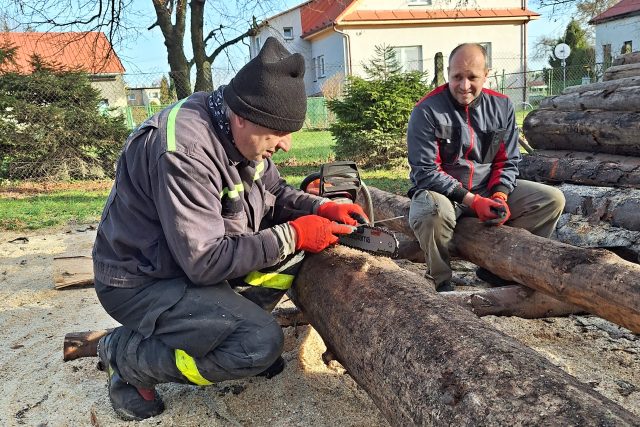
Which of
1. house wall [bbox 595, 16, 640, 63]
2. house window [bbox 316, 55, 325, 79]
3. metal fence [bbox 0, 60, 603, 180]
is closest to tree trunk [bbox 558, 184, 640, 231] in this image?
metal fence [bbox 0, 60, 603, 180]

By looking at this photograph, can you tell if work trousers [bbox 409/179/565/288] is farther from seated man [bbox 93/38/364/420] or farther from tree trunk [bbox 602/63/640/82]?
tree trunk [bbox 602/63/640/82]

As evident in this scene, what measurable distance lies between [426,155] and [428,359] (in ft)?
6.77

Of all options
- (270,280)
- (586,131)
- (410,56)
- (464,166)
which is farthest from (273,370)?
(410,56)

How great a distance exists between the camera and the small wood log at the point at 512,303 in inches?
115

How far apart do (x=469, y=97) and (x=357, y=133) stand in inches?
292

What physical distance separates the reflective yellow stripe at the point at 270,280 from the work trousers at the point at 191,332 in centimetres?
21

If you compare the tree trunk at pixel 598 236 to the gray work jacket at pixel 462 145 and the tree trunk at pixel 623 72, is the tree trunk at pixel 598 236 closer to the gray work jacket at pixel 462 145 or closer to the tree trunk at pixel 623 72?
the gray work jacket at pixel 462 145

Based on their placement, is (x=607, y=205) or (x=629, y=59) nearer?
(x=607, y=205)

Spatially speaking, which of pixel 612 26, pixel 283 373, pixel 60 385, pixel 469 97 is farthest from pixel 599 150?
pixel 612 26

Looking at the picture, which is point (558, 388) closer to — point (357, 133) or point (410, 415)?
point (410, 415)

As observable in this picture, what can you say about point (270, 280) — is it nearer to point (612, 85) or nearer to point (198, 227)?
point (198, 227)

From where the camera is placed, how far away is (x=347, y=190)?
10.2 feet

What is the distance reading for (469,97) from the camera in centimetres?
355

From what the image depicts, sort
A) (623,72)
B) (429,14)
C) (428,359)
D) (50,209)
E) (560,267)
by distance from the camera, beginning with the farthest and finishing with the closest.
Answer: (429,14)
(50,209)
(623,72)
(560,267)
(428,359)
